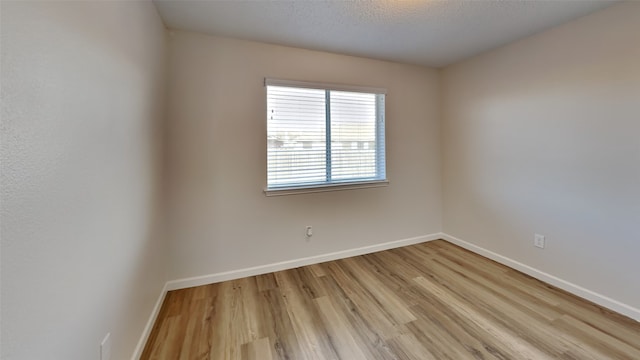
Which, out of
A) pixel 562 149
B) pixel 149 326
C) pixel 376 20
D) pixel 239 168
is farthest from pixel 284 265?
pixel 562 149

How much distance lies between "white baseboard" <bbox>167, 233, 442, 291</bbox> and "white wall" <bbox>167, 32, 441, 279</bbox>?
5 centimetres

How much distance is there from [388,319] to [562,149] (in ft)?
6.98

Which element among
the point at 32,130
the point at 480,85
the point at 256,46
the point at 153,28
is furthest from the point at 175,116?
the point at 480,85

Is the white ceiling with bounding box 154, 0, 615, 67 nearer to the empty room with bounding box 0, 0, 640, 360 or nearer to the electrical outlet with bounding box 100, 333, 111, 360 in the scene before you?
the empty room with bounding box 0, 0, 640, 360

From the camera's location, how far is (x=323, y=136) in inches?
112

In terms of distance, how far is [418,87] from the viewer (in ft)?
10.9

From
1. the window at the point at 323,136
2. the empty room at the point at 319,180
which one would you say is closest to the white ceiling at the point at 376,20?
the empty room at the point at 319,180

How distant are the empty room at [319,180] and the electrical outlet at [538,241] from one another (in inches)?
0.4

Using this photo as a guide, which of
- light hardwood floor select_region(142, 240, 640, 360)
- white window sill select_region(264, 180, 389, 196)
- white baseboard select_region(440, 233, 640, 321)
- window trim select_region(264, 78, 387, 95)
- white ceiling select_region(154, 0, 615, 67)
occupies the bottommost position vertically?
light hardwood floor select_region(142, 240, 640, 360)

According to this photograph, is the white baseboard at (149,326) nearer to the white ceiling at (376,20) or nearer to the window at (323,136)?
the window at (323,136)

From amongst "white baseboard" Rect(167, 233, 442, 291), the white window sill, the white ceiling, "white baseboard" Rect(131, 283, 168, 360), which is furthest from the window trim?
"white baseboard" Rect(131, 283, 168, 360)

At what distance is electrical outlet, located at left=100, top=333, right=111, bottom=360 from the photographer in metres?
1.11

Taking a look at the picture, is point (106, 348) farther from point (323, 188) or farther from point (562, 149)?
point (562, 149)

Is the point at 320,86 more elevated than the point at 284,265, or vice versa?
the point at 320,86
